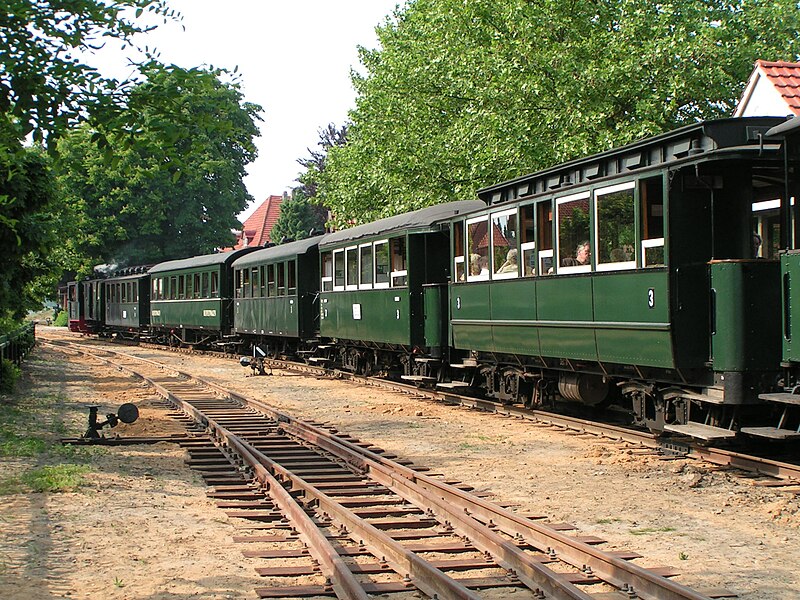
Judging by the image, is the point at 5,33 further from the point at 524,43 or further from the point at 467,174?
the point at 467,174

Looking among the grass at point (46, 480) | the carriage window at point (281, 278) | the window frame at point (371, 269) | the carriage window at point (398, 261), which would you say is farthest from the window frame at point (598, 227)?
the carriage window at point (281, 278)

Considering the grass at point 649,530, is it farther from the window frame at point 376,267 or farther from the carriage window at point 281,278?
the carriage window at point 281,278

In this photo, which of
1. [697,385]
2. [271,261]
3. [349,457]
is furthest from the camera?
[271,261]

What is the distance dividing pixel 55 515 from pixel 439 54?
2095 centimetres

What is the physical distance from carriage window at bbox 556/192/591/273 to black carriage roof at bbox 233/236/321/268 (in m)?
13.3

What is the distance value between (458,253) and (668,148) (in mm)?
6168

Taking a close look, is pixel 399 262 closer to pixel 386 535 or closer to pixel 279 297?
pixel 279 297

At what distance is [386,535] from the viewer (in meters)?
7.19

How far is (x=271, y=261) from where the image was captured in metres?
28.1

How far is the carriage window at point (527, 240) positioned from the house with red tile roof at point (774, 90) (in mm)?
6806

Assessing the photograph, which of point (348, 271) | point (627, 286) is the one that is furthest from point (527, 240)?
point (348, 271)

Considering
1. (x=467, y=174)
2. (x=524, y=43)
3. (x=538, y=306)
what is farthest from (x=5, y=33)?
(x=467, y=174)

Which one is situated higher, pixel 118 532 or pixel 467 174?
pixel 467 174

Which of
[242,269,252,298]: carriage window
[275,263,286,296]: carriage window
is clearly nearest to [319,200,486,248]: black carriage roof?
[275,263,286,296]: carriage window
